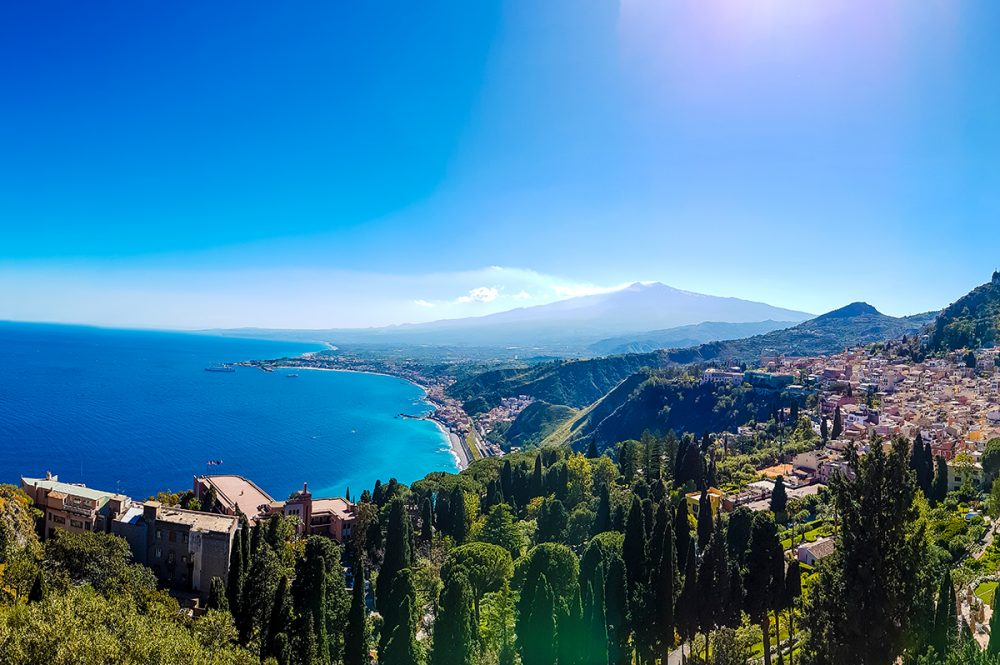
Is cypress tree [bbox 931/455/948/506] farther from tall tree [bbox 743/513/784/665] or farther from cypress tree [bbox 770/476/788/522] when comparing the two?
tall tree [bbox 743/513/784/665]

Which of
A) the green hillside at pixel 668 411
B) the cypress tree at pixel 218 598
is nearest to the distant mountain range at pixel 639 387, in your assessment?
the green hillside at pixel 668 411

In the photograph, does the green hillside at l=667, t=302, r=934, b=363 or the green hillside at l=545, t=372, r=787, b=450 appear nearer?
the green hillside at l=545, t=372, r=787, b=450

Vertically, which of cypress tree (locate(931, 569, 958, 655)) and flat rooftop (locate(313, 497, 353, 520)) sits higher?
cypress tree (locate(931, 569, 958, 655))

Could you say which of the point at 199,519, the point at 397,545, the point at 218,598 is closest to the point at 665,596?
the point at 397,545

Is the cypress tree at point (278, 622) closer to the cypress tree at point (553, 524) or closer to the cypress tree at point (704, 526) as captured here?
the cypress tree at point (704, 526)

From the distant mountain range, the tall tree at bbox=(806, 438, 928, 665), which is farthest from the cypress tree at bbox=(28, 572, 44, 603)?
the distant mountain range
